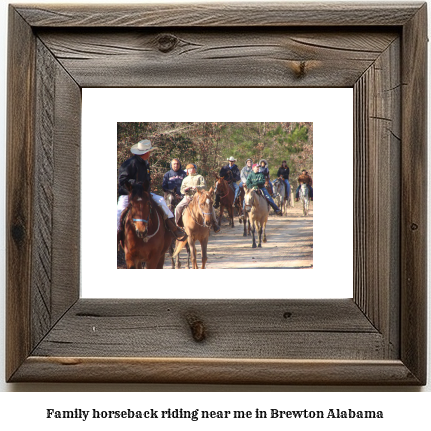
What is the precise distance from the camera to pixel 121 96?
32.4 inches

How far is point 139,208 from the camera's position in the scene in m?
0.83

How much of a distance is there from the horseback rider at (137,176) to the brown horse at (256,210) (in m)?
0.12

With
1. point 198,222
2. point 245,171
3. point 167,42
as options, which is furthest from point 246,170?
point 167,42

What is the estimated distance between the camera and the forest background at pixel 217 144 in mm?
822

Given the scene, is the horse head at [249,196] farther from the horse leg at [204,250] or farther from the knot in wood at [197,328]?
the knot in wood at [197,328]

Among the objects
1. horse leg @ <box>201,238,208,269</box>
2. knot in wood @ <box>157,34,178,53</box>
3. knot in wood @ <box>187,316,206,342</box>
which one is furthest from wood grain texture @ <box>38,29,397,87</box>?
knot in wood @ <box>187,316,206,342</box>

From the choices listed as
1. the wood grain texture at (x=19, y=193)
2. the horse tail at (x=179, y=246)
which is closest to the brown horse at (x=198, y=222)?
the horse tail at (x=179, y=246)

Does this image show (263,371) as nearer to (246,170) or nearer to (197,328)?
(197,328)

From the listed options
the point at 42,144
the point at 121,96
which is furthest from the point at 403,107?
the point at 42,144

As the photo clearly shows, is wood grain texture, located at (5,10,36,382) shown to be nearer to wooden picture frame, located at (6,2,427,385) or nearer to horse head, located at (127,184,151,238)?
wooden picture frame, located at (6,2,427,385)
